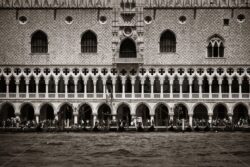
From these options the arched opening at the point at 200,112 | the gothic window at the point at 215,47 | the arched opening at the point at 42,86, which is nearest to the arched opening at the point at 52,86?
the arched opening at the point at 42,86

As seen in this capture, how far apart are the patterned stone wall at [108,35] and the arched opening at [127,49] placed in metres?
1.35

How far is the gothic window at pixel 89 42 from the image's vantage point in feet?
204

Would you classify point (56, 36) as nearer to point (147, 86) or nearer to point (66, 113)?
point (66, 113)

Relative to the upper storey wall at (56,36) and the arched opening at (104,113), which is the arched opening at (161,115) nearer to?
the arched opening at (104,113)

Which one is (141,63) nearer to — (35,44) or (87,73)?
(87,73)

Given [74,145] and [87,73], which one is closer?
[74,145]

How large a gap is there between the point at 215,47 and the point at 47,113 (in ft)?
64.9

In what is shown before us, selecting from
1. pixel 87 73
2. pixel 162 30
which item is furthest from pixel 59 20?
pixel 162 30

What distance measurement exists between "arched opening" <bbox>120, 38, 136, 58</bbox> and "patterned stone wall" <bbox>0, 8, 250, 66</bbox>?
4.43 ft

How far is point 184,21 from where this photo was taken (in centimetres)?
6181

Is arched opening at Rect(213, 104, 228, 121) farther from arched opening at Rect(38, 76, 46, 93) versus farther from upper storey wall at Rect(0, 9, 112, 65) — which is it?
arched opening at Rect(38, 76, 46, 93)

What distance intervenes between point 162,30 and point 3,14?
684 inches

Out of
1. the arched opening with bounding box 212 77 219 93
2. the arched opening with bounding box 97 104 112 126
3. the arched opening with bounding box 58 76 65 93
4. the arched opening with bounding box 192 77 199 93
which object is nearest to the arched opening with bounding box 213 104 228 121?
the arched opening with bounding box 212 77 219 93

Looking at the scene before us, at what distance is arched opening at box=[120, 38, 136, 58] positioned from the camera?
62.2 metres
